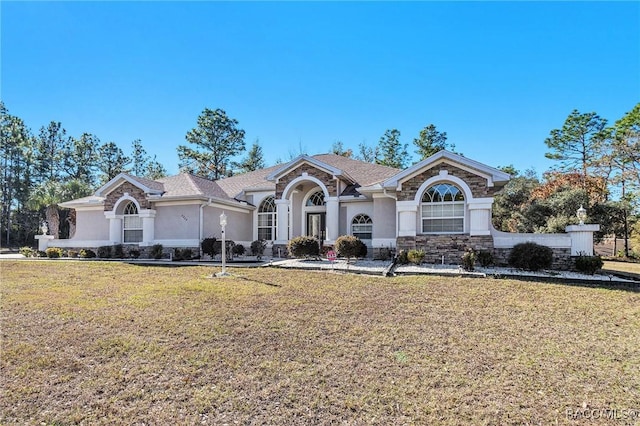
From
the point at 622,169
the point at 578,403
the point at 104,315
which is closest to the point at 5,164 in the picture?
the point at 104,315

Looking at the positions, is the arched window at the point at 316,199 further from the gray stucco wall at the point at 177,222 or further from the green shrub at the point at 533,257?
the green shrub at the point at 533,257

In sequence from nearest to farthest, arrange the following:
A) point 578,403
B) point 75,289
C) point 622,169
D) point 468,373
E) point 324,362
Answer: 1. point 578,403
2. point 468,373
3. point 324,362
4. point 75,289
5. point 622,169

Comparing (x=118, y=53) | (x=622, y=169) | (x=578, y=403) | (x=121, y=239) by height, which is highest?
(x=118, y=53)

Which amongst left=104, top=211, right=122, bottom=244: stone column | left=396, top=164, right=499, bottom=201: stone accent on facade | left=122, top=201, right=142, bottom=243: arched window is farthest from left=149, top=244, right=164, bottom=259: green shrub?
left=396, top=164, right=499, bottom=201: stone accent on facade

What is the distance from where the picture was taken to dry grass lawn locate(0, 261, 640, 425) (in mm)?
4133

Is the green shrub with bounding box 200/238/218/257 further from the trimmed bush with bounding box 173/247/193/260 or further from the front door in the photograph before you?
the front door

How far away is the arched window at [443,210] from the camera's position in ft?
48.7

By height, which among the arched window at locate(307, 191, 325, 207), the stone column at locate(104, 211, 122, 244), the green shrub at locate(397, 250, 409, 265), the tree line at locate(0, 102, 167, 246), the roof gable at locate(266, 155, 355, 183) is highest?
the tree line at locate(0, 102, 167, 246)

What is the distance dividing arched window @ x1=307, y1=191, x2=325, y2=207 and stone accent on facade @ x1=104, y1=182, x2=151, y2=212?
356 inches

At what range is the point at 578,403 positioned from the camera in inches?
165

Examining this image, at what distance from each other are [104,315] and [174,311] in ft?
4.57

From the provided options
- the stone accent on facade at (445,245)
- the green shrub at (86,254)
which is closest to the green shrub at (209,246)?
the green shrub at (86,254)

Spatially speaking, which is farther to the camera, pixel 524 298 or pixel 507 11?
pixel 507 11

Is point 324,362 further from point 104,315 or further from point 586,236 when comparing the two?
point 586,236
